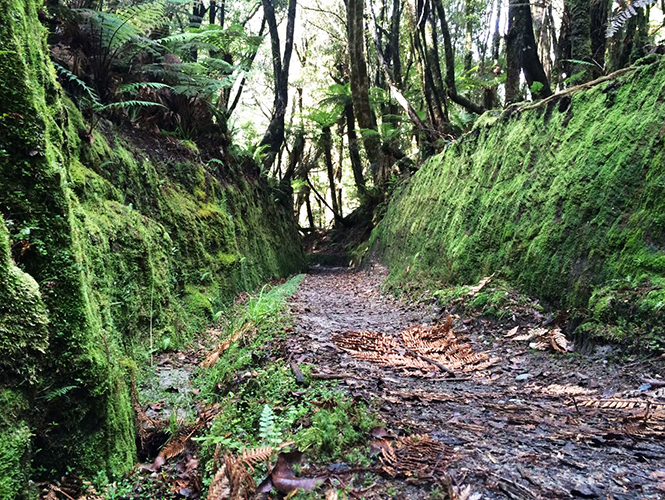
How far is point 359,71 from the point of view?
13.1 m

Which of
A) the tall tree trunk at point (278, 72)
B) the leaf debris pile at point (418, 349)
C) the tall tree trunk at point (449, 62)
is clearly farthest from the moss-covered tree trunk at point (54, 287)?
the tall tree trunk at point (278, 72)

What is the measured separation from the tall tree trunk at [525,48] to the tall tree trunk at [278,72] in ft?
25.1

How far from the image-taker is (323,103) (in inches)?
639

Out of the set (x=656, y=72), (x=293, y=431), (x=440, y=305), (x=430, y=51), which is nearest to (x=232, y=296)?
(x=440, y=305)

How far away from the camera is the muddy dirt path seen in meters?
1.48

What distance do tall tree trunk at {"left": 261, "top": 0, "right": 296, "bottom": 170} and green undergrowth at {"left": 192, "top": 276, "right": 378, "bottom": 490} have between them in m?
10.4

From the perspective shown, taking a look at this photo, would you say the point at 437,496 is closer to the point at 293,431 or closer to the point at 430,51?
the point at 293,431

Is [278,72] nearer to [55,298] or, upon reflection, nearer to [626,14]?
[626,14]

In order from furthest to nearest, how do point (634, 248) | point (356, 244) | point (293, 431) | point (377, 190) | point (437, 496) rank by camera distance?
point (356, 244) → point (377, 190) → point (634, 248) → point (293, 431) → point (437, 496)

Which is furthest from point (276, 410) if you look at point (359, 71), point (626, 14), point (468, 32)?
point (468, 32)

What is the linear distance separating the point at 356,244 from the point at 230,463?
55.0 feet

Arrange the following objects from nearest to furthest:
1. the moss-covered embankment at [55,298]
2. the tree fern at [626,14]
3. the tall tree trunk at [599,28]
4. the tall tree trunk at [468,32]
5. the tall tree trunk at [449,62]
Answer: the moss-covered embankment at [55,298], the tree fern at [626,14], the tall tree trunk at [599,28], the tall tree trunk at [449,62], the tall tree trunk at [468,32]

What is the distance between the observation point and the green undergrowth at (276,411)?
179cm

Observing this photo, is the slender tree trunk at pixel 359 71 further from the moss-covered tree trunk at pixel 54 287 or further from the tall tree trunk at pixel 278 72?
the moss-covered tree trunk at pixel 54 287
